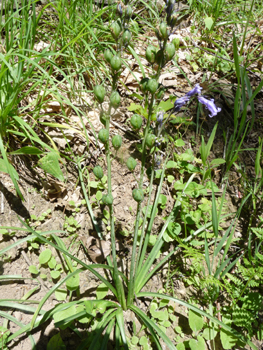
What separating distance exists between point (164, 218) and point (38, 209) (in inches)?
35.4

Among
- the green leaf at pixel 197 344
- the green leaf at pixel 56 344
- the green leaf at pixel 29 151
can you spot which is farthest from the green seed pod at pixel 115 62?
the green leaf at pixel 197 344

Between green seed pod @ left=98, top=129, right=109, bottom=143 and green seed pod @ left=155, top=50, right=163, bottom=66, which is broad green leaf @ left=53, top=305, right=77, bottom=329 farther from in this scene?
green seed pod @ left=155, top=50, right=163, bottom=66

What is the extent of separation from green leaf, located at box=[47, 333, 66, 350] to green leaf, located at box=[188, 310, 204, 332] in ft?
2.38

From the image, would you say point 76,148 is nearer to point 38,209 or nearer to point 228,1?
point 38,209

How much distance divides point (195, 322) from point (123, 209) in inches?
34.1

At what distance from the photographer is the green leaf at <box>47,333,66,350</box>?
1.34 meters

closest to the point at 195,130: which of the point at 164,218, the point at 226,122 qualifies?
Result: the point at 226,122

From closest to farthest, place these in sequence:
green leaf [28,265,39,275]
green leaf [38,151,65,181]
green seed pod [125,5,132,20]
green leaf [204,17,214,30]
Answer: green seed pod [125,5,132,20]
green leaf [28,265,39,275]
green leaf [38,151,65,181]
green leaf [204,17,214,30]

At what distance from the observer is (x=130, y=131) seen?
2.20m

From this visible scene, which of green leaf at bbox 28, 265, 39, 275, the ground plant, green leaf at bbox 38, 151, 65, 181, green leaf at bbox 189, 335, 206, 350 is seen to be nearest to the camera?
the ground plant


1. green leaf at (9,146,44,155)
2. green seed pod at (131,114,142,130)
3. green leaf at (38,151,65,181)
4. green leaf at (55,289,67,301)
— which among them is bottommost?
green leaf at (55,289,67,301)

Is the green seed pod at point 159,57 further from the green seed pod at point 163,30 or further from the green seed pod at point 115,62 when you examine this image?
the green seed pod at point 115,62

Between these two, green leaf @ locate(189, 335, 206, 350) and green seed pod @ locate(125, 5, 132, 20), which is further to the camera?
green leaf @ locate(189, 335, 206, 350)

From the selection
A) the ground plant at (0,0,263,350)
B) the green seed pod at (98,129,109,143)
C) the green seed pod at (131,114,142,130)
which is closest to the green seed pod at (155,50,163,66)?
the ground plant at (0,0,263,350)
